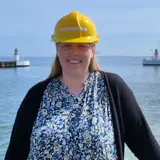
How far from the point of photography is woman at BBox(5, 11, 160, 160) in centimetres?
200

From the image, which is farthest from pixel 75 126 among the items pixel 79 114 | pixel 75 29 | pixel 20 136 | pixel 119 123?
pixel 75 29

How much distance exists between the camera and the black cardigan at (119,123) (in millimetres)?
2061

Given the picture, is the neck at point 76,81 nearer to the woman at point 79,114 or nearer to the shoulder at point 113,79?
the woman at point 79,114

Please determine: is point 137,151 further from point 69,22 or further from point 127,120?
point 69,22

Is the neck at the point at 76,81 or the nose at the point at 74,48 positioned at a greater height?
the nose at the point at 74,48

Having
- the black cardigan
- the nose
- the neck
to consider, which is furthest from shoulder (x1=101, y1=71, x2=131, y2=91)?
the nose

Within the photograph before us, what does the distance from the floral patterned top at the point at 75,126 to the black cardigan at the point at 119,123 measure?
34mm

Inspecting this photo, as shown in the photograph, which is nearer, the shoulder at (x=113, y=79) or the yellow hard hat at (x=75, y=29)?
the yellow hard hat at (x=75, y=29)

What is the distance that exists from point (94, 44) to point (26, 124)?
1.80 ft

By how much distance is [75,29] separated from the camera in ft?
6.57

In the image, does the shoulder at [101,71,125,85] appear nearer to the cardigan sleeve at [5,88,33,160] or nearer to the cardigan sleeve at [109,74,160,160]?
the cardigan sleeve at [109,74,160,160]

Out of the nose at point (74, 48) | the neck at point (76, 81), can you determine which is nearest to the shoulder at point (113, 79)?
the neck at point (76, 81)

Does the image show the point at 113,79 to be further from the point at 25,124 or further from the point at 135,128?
the point at 25,124

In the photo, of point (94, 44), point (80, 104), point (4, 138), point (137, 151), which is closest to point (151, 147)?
point (137, 151)
